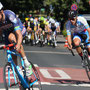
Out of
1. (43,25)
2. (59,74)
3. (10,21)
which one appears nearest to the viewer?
(10,21)

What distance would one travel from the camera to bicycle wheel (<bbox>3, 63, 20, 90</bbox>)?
6741 mm

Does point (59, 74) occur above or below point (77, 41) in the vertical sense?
below

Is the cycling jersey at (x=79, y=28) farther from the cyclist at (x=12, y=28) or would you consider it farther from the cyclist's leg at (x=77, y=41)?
the cyclist at (x=12, y=28)

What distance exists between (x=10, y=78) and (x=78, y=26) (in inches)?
139

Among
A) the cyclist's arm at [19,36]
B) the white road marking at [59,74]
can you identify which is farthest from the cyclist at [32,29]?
the cyclist's arm at [19,36]

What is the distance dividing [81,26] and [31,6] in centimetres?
3635

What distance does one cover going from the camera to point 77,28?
32.9ft

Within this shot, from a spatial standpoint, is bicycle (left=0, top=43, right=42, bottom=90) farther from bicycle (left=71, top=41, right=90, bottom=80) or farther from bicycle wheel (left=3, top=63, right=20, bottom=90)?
bicycle (left=71, top=41, right=90, bottom=80)

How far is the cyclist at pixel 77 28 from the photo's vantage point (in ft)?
32.3

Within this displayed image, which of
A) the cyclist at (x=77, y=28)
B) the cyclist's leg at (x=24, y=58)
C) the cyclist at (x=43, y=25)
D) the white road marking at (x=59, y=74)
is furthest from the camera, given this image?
the cyclist at (x=43, y=25)

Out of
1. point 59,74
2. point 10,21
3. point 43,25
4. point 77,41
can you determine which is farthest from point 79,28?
point 43,25

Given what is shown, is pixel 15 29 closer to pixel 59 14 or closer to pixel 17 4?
pixel 59 14

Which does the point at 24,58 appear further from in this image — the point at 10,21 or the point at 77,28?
the point at 77,28

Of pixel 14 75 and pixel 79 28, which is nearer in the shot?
pixel 14 75
